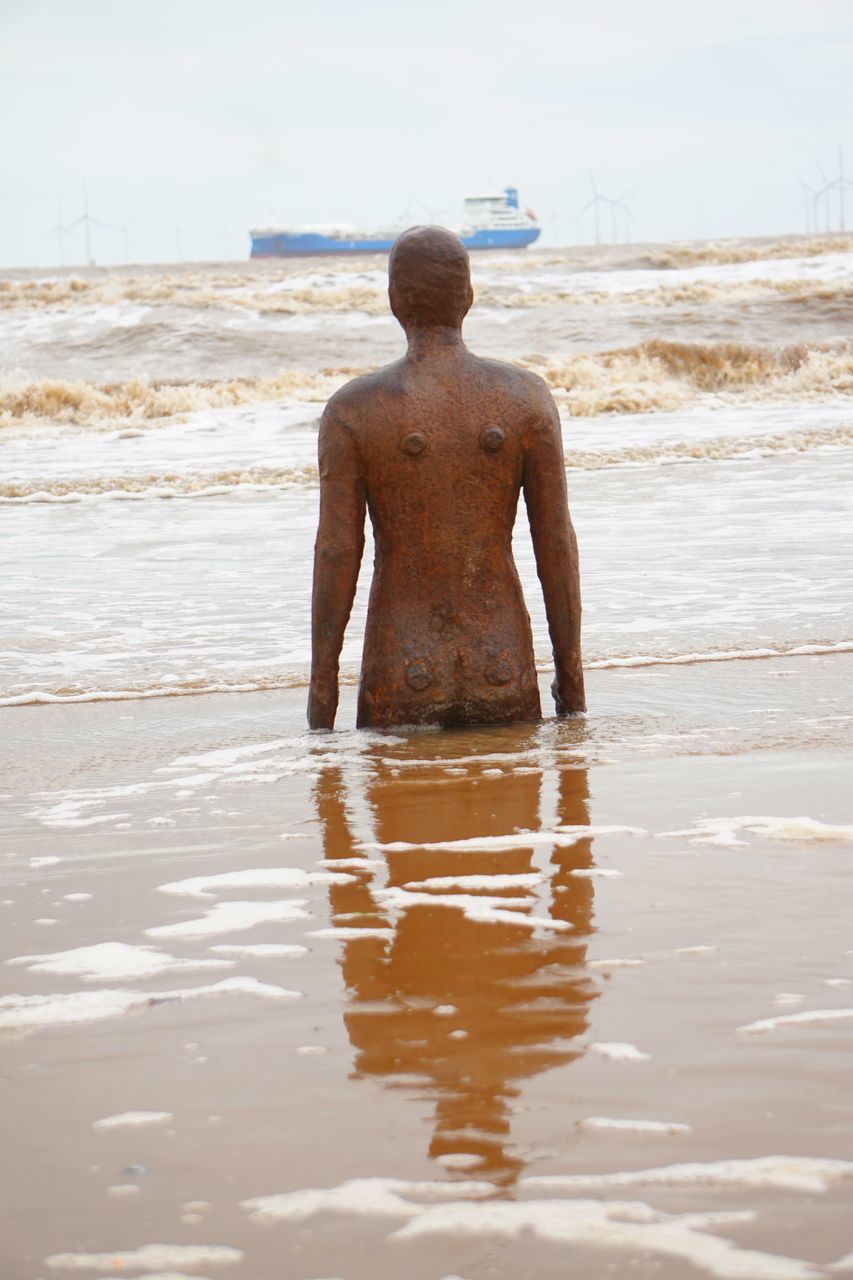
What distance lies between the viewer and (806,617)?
6.35m

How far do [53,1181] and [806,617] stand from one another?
199 inches

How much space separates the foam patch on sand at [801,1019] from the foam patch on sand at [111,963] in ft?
2.82

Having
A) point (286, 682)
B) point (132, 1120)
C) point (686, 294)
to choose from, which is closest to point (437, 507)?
point (286, 682)

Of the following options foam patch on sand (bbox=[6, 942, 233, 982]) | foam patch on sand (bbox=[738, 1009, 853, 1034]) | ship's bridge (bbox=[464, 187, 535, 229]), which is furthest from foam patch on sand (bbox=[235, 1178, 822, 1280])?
ship's bridge (bbox=[464, 187, 535, 229])

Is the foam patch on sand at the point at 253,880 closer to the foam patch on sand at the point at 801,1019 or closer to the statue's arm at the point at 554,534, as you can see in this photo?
the foam patch on sand at the point at 801,1019

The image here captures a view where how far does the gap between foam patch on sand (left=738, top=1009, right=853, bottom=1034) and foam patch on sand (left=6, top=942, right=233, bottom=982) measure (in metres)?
0.86

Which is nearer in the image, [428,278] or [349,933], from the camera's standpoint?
[349,933]

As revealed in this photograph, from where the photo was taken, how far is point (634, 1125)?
1865mm

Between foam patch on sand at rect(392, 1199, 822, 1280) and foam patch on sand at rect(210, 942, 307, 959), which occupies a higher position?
foam patch on sand at rect(210, 942, 307, 959)

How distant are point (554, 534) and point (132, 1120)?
101 inches

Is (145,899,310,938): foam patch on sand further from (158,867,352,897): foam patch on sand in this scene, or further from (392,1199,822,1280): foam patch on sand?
(392,1199,822,1280): foam patch on sand

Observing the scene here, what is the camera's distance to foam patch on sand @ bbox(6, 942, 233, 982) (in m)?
2.46

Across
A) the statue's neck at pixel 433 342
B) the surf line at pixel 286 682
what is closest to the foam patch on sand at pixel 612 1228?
the statue's neck at pixel 433 342

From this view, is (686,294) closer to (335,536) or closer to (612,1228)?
(335,536)
